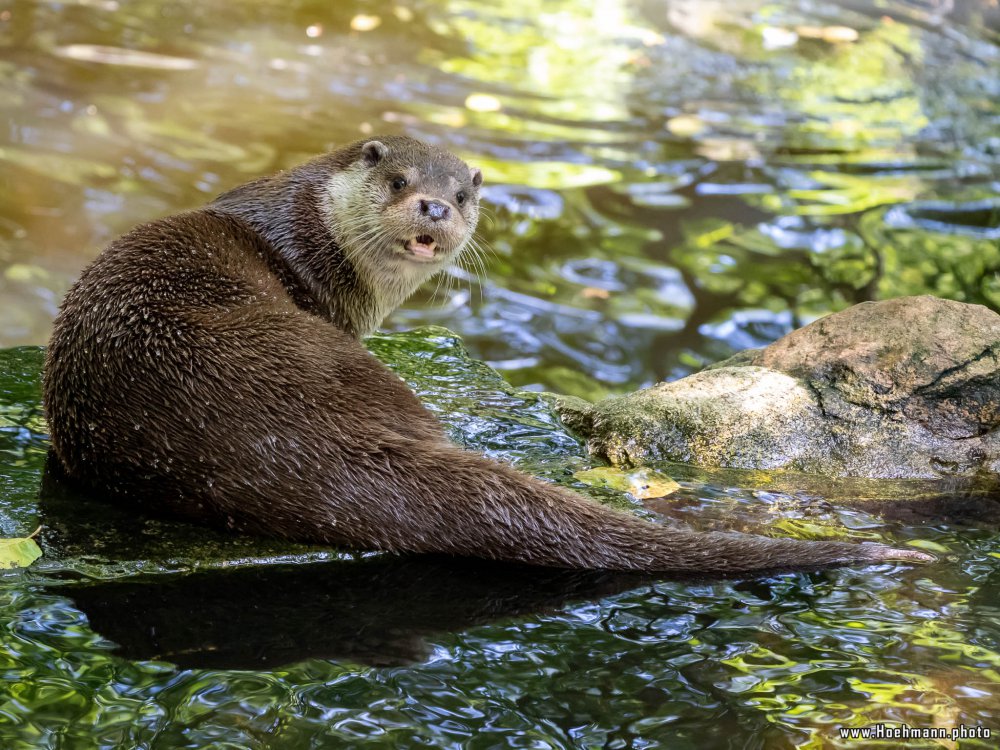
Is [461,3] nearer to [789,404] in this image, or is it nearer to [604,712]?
[789,404]

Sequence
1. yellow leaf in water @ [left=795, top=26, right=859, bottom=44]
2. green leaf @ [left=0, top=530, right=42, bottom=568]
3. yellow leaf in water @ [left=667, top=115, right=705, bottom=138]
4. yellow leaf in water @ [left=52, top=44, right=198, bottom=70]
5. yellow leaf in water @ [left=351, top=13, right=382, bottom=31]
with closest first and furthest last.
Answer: green leaf @ [left=0, top=530, right=42, bottom=568], yellow leaf in water @ [left=667, top=115, right=705, bottom=138], yellow leaf in water @ [left=52, top=44, right=198, bottom=70], yellow leaf in water @ [left=351, top=13, right=382, bottom=31], yellow leaf in water @ [left=795, top=26, right=859, bottom=44]

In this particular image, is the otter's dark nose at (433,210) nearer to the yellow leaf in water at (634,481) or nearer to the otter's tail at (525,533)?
the yellow leaf in water at (634,481)

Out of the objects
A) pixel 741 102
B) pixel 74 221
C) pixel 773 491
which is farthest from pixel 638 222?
pixel 773 491

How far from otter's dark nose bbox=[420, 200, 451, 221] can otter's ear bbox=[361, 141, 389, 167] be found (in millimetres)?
257

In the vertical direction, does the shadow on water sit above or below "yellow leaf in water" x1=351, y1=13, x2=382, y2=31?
below

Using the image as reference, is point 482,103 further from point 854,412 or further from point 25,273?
point 854,412

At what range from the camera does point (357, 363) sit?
8.13 ft

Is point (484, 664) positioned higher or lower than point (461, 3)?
lower

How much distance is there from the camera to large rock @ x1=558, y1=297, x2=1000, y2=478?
287 centimetres

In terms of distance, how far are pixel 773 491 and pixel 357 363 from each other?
1020mm

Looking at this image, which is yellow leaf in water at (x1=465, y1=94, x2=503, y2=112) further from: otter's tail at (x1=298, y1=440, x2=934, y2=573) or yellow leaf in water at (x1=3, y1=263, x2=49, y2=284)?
otter's tail at (x1=298, y1=440, x2=934, y2=573)

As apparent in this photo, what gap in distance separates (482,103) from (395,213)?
4.29 meters

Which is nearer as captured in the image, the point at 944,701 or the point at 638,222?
the point at 944,701

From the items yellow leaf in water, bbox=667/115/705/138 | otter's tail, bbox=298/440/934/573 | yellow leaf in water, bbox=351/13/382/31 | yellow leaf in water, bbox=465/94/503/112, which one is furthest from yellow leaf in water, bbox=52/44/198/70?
otter's tail, bbox=298/440/934/573
